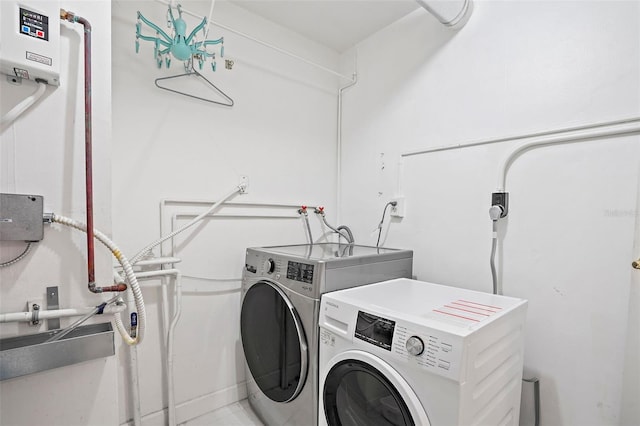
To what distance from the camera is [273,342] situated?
151cm

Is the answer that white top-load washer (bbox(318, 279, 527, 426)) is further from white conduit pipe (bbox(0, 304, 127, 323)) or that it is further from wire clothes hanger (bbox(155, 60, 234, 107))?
wire clothes hanger (bbox(155, 60, 234, 107))

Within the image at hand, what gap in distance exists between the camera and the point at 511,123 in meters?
1.44

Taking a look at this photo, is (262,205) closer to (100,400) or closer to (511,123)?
(100,400)

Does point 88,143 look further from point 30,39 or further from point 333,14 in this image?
point 333,14

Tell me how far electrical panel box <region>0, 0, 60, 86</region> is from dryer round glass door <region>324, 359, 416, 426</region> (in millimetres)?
1346

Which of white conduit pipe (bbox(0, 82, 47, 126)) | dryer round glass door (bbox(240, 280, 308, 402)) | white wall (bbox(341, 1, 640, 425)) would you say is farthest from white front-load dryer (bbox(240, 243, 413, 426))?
white conduit pipe (bbox(0, 82, 47, 126))

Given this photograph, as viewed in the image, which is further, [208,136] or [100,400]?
[208,136]

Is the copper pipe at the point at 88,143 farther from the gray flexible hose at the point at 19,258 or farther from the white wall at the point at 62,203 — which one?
the gray flexible hose at the point at 19,258

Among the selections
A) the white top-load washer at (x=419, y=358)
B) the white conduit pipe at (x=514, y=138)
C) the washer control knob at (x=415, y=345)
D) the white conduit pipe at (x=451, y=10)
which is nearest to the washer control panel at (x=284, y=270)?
the white top-load washer at (x=419, y=358)

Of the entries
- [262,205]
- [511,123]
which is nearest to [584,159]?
[511,123]

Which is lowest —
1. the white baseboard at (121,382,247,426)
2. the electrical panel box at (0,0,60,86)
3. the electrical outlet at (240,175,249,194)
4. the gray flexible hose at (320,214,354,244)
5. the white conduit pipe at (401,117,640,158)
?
the white baseboard at (121,382,247,426)

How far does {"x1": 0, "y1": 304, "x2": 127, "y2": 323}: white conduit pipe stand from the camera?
84cm

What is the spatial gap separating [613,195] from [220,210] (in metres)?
1.89

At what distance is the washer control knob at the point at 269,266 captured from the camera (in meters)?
1.54
